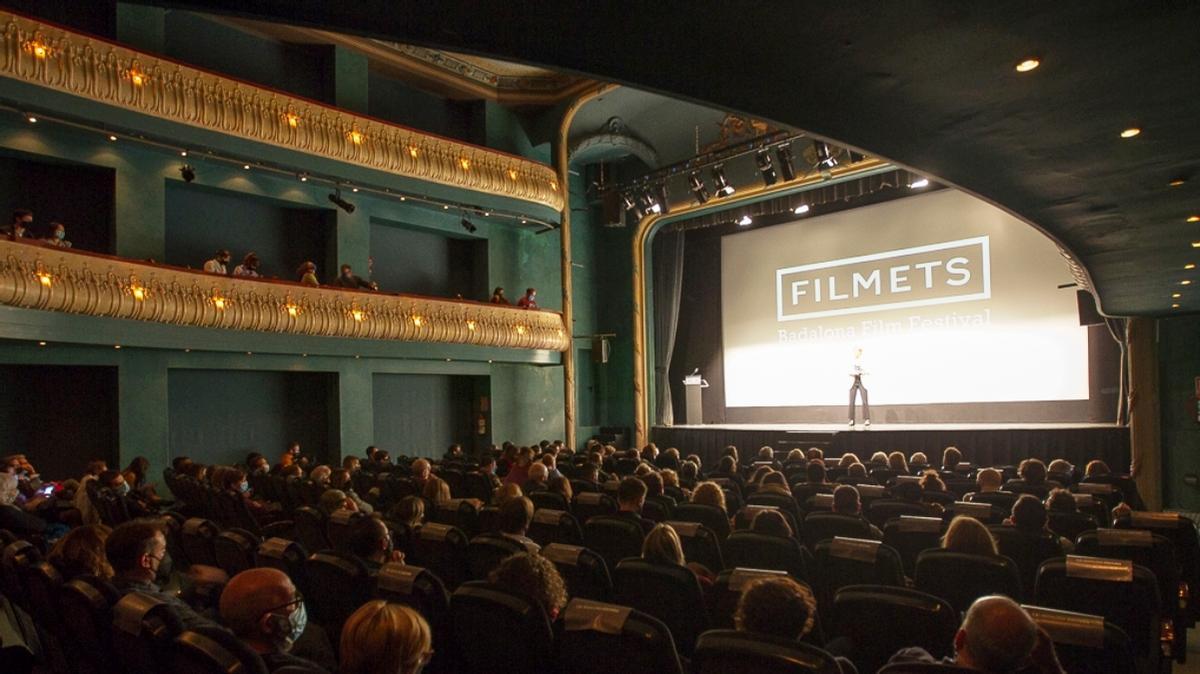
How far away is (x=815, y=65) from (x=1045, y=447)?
38.0 feet

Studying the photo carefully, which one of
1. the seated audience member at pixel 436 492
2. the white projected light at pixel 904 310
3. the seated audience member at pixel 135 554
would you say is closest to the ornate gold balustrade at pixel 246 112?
the white projected light at pixel 904 310

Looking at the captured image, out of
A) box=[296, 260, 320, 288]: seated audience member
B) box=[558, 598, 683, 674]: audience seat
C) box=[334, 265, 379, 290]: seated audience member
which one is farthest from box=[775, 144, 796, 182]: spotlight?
box=[558, 598, 683, 674]: audience seat

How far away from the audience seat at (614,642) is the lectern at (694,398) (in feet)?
53.1

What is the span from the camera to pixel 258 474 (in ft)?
30.0

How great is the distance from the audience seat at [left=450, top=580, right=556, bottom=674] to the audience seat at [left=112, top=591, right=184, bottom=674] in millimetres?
917

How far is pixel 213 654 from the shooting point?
86.0 inches

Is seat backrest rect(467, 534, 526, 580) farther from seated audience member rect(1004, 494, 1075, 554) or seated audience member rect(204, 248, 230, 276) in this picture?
seated audience member rect(204, 248, 230, 276)

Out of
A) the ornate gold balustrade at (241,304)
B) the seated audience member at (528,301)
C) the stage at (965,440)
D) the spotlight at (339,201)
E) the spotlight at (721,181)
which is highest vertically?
the spotlight at (721,181)

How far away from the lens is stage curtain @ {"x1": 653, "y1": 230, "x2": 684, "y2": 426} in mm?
19680

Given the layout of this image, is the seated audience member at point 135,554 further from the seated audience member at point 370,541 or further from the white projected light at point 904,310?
the white projected light at point 904,310

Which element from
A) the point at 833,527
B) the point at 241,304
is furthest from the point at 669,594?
the point at 241,304

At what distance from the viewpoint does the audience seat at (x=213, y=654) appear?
7.14ft

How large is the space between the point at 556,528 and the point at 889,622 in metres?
2.81

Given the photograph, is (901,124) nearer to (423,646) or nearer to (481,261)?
(423,646)
